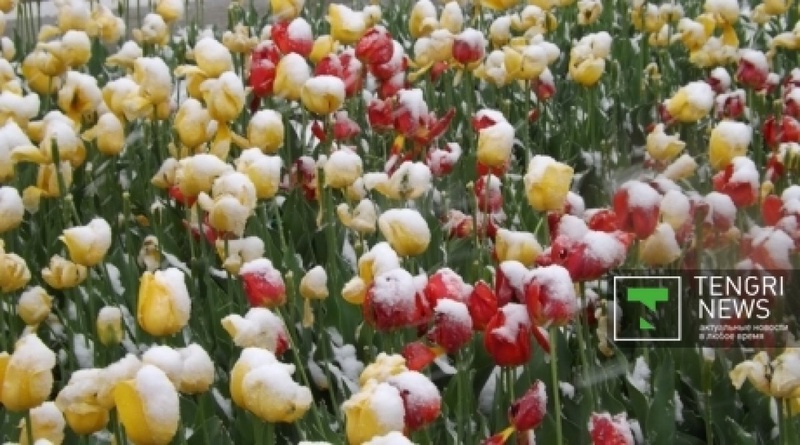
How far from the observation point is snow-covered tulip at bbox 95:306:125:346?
1903 mm

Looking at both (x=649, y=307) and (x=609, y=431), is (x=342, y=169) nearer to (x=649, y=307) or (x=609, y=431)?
(x=649, y=307)

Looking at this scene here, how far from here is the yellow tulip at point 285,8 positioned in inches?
121

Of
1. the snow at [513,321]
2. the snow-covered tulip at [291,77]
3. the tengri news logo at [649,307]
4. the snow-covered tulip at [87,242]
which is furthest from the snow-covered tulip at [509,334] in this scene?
the snow-covered tulip at [291,77]

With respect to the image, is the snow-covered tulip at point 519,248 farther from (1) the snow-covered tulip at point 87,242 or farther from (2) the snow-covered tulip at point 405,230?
(1) the snow-covered tulip at point 87,242

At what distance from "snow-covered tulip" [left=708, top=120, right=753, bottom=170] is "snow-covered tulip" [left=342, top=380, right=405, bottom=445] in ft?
3.56

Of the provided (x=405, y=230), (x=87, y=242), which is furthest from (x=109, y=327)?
(x=405, y=230)

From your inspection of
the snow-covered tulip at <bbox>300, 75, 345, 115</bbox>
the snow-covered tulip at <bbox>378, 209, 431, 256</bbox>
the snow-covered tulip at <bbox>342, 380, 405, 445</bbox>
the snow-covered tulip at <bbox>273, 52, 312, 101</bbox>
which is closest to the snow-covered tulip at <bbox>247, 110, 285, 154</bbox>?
the snow-covered tulip at <bbox>300, 75, 345, 115</bbox>

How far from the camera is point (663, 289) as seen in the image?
207 centimetres

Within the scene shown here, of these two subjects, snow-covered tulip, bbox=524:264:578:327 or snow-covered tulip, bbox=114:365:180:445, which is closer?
snow-covered tulip, bbox=114:365:180:445

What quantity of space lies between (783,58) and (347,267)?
1.94m

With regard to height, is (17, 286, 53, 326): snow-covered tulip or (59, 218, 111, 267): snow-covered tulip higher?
(59, 218, 111, 267): snow-covered tulip

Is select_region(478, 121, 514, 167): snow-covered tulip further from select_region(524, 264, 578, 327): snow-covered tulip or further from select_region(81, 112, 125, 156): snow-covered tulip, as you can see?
select_region(81, 112, 125, 156): snow-covered tulip

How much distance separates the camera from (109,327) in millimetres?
1908

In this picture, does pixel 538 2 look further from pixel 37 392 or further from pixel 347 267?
pixel 37 392
